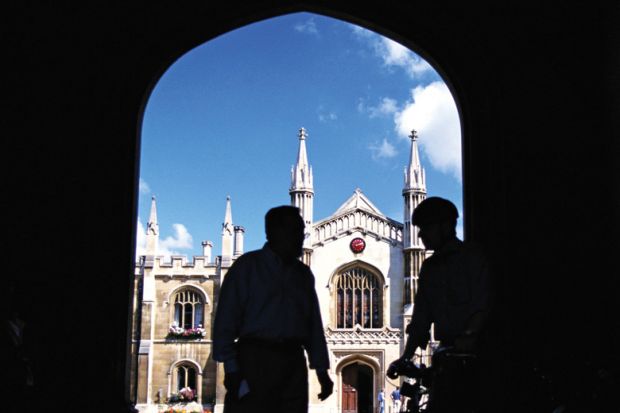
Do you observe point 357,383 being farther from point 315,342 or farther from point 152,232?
point 315,342

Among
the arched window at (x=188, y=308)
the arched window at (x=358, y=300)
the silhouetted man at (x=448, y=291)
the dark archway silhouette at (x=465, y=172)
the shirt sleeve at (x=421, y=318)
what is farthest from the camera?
the arched window at (x=188, y=308)

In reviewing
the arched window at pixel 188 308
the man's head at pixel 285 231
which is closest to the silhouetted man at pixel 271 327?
the man's head at pixel 285 231

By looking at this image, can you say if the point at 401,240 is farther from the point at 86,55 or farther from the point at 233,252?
the point at 86,55

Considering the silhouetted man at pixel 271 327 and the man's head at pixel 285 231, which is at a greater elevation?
the man's head at pixel 285 231

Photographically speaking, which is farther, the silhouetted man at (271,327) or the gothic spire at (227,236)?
the gothic spire at (227,236)

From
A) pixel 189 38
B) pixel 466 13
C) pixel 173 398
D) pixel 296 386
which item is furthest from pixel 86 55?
pixel 173 398

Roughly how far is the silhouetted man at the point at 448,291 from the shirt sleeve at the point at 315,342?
0.98ft

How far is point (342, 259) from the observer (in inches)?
1201

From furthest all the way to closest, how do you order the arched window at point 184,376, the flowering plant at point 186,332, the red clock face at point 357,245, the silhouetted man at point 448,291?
the red clock face at point 357,245
the flowering plant at point 186,332
the arched window at point 184,376
the silhouetted man at point 448,291

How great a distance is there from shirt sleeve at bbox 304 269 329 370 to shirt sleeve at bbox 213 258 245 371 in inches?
11.2

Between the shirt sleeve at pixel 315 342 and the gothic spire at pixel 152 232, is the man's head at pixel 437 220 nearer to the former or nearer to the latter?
the shirt sleeve at pixel 315 342

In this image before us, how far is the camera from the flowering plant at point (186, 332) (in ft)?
99.3

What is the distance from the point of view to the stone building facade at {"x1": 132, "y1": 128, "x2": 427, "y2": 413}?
2916cm

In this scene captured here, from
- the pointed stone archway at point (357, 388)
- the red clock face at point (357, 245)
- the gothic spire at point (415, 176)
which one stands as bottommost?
the pointed stone archway at point (357, 388)
